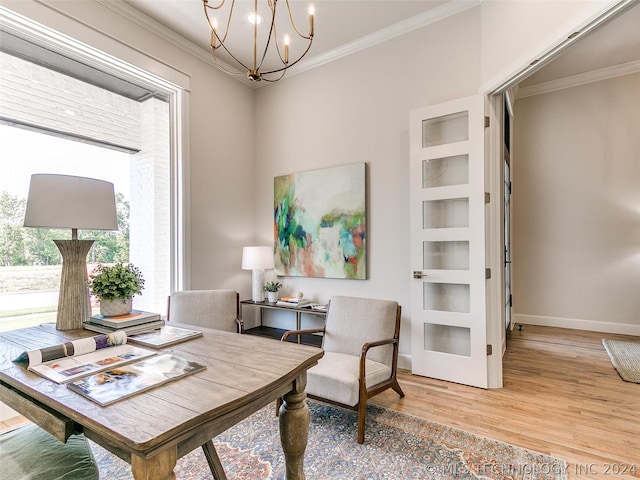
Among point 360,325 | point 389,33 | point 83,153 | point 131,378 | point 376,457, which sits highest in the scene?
point 389,33

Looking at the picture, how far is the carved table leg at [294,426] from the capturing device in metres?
1.37

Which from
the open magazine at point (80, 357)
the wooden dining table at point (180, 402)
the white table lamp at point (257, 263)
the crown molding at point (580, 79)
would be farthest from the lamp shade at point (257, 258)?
the crown molding at point (580, 79)

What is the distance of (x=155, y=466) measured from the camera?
2.67 ft

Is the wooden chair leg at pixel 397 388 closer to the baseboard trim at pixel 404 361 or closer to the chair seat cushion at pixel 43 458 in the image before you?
the baseboard trim at pixel 404 361

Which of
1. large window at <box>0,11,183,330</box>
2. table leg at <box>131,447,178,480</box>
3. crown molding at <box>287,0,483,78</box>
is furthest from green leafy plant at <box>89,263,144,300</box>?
crown molding at <box>287,0,483,78</box>

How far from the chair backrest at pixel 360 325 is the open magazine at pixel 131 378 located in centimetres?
160

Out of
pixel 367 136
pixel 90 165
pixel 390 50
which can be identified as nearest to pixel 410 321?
pixel 367 136

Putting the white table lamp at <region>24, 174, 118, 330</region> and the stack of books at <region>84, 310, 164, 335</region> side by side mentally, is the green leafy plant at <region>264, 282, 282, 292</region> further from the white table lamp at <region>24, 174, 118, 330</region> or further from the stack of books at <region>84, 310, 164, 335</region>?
the white table lamp at <region>24, 174, 118, 330</region>

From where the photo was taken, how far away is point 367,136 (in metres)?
3.44

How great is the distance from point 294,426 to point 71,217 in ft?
4.77

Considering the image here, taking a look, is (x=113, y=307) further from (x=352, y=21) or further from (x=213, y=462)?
(x=352, y=21)

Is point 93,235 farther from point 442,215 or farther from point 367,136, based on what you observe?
point 442,215

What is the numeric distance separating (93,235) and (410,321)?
290 cm

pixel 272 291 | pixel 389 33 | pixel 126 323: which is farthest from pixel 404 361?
pixel 389 33
